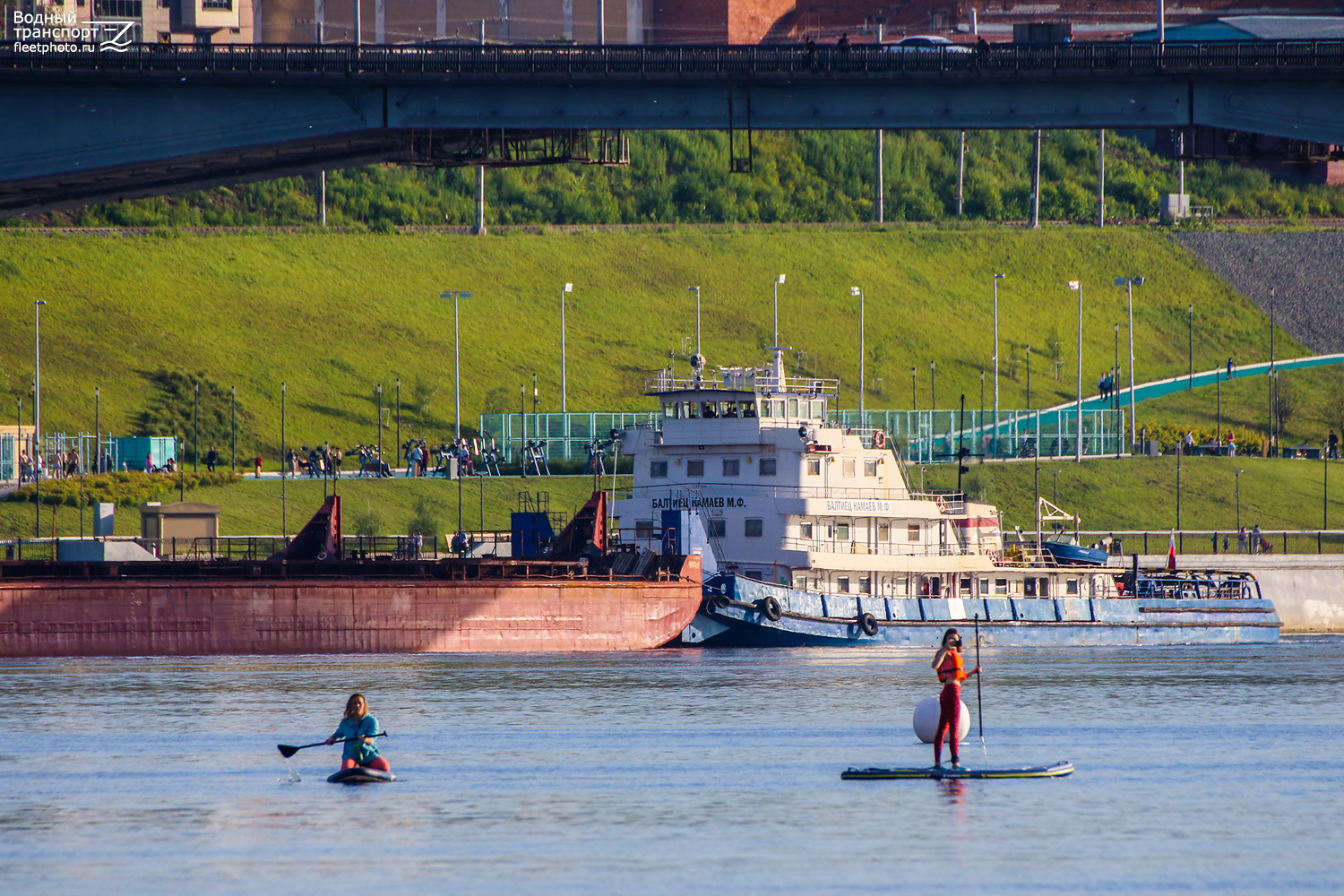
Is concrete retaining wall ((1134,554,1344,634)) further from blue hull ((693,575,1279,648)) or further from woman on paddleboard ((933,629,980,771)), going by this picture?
woman on paddleboard ((933,629,980,771))

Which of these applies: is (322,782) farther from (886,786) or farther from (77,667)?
(77,667)

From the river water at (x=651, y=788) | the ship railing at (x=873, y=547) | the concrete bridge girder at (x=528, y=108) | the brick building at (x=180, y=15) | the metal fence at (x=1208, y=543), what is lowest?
the river water at (x=651, y=788)

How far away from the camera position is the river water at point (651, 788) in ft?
78.5

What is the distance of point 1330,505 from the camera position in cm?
11019

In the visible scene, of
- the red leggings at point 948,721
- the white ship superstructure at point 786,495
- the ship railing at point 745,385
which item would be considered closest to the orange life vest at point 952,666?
the red leggings at point 948,721

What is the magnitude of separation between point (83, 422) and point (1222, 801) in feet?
325

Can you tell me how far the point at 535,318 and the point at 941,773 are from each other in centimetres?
11760

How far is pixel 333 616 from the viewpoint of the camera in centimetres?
5766

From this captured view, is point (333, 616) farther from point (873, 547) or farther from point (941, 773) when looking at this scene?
point (941, 773)

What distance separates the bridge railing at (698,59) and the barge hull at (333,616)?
1536 centimetres

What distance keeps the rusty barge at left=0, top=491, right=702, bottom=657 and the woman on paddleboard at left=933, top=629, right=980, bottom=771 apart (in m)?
28.0

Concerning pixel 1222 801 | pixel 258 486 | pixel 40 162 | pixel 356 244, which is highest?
pixel 356 244

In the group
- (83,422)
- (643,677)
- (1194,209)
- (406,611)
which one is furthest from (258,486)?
(1194,209)

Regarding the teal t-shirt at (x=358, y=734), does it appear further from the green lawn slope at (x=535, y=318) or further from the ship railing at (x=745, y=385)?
the green lawn slope at (x=535, y=318)
